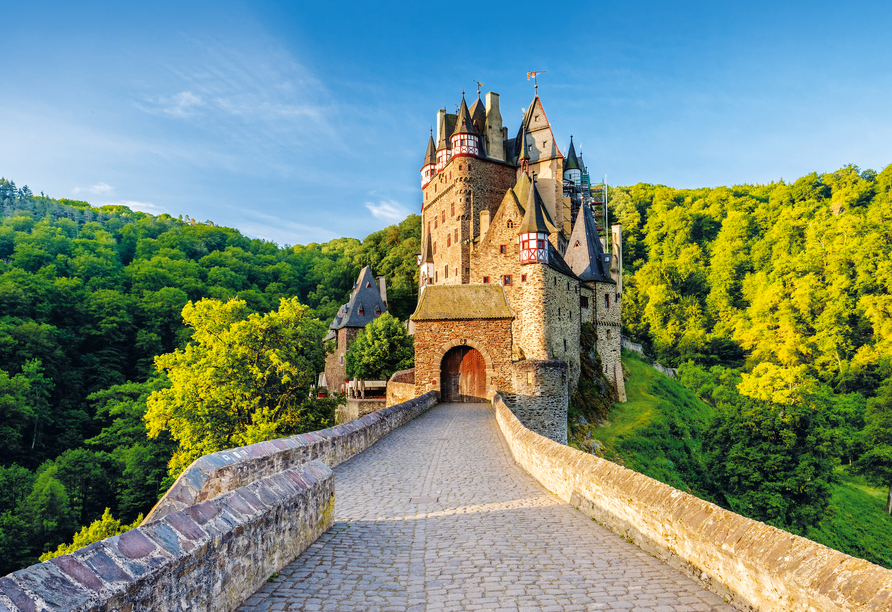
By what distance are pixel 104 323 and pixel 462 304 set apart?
4092 centimetres

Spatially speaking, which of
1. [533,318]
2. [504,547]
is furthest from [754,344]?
[504,547]

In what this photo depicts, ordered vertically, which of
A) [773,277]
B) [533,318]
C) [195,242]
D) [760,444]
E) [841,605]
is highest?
[195,242]

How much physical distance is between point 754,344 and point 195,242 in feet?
235

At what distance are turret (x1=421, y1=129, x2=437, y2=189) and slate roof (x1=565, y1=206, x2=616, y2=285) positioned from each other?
17363 mm

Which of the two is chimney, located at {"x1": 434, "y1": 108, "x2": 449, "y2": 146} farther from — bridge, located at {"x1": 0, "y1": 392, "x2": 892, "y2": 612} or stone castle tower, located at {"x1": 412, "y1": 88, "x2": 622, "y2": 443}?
bridge, located at {"x1": 0, "y1": 392, "x2": 892, "y2": 612}

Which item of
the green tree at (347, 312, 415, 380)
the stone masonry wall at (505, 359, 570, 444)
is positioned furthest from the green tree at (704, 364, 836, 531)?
the green tree at (347, 312, 415, 380)

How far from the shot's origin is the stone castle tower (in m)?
21.8

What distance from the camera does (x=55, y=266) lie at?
5628 cm

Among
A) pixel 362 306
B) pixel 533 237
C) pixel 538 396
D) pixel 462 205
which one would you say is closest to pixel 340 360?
pixel 362 306

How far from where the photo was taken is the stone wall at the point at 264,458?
5.72 m

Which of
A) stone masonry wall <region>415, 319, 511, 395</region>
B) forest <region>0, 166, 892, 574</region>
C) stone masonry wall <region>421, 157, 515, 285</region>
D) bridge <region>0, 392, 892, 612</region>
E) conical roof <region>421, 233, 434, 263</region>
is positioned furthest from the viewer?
conical roof <region>421, 233, 434, 263</region>

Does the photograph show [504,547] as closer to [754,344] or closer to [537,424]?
[537,424]

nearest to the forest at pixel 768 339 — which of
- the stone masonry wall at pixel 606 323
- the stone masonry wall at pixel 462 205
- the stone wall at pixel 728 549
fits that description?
the stone masonry wall at pixel 606 323

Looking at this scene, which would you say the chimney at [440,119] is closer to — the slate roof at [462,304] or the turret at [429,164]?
the turret at [429,164]
